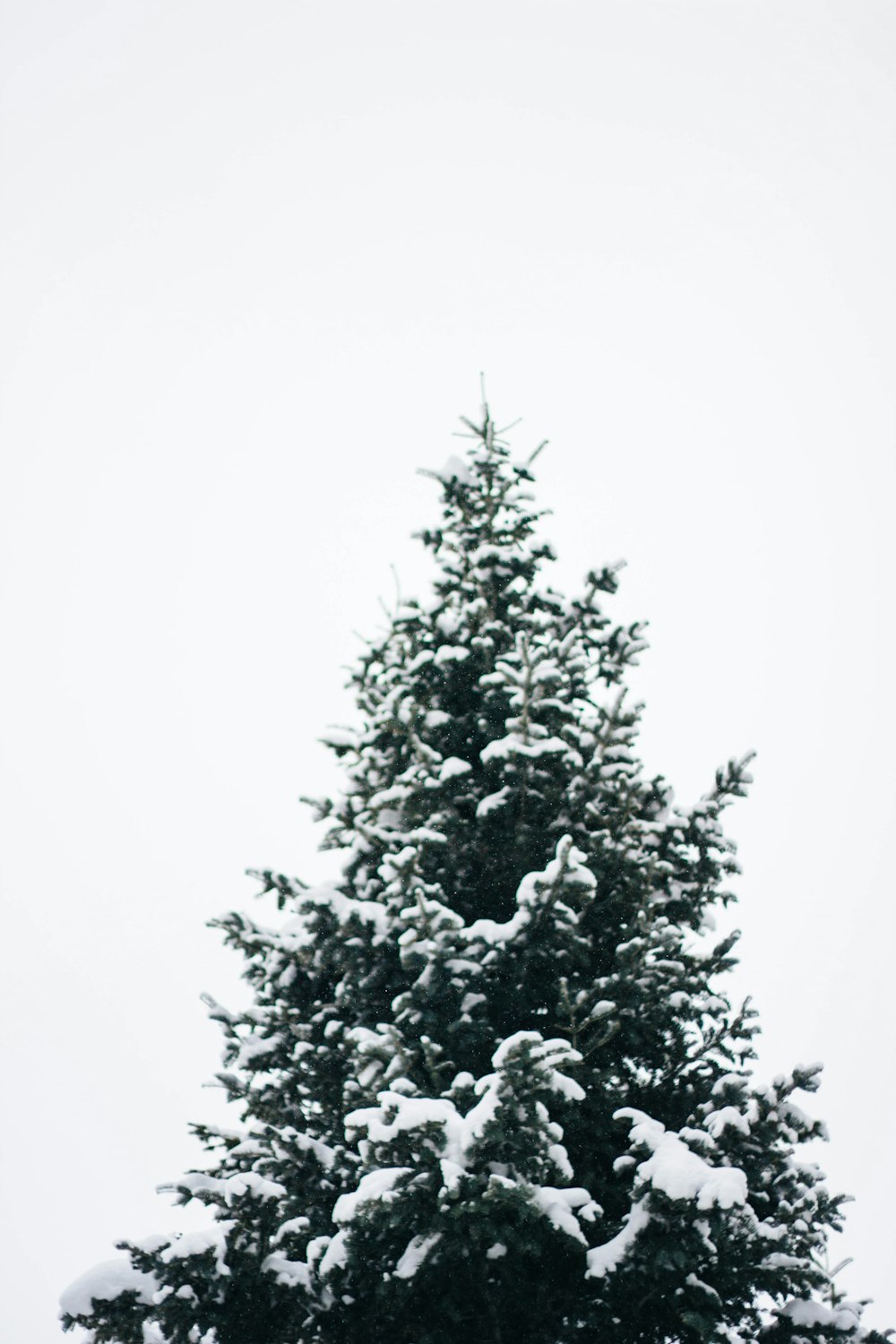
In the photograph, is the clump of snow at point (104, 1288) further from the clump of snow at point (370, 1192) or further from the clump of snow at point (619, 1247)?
the clump of snow at point (619, 1247)

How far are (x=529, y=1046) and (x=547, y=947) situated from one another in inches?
64.0

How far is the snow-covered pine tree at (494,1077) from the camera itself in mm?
5812

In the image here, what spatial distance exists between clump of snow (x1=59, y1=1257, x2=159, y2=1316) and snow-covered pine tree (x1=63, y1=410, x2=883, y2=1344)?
0.07ft

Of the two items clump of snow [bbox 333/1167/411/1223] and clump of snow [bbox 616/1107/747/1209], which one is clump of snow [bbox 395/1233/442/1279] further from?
clump of snow [bbox 616/1107/747/1209]

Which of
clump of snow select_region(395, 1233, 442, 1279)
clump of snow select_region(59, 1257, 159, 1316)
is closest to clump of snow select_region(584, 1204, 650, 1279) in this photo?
clump of snow select_region(395, 1233, 442, 1279)

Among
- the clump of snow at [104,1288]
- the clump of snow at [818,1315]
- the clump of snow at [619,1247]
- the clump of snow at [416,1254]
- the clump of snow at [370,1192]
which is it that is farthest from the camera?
the clump of snow at [818,1315]

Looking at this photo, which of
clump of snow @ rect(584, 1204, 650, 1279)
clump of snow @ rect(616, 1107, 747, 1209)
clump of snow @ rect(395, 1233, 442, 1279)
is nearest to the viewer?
clump of snow @ rect(616, 1107, 747, 1209)

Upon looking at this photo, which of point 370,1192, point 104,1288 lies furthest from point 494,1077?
point 104,1288

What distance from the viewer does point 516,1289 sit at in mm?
6301

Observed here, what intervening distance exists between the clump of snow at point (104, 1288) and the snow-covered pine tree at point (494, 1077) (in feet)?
0.07

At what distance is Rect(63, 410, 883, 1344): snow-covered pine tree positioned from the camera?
581cm

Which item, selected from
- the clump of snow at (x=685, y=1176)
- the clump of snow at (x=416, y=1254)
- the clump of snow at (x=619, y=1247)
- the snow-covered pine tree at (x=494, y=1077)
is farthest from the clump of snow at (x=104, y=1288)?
the clump of snow at (x=685, y=1176)

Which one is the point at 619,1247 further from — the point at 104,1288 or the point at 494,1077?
the point at 104,1288

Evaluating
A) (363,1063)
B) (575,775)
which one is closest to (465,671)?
(575,775)
